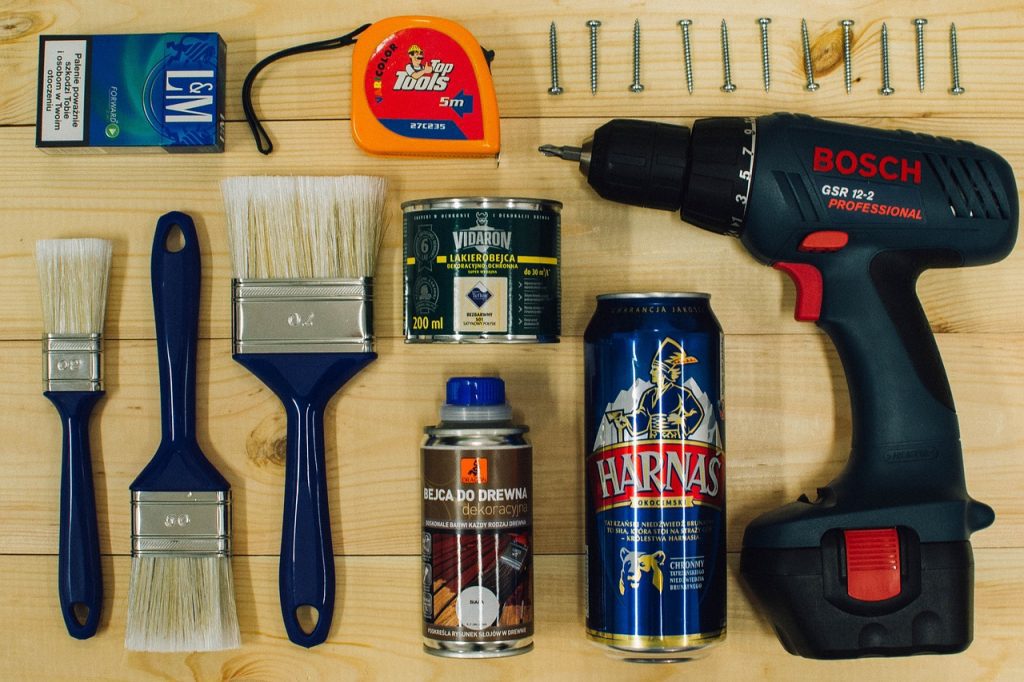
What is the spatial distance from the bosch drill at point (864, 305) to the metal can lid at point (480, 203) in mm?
66

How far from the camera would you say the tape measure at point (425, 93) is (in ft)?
Result: 3.01

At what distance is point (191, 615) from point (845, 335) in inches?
27.0

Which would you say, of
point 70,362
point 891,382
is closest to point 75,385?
point 70,362

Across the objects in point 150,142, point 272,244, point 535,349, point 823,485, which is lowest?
point 823,485

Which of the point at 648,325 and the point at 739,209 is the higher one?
the point at 739,209

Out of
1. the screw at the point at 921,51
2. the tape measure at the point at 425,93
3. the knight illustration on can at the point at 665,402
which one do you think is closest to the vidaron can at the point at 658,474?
the knight illustration on can at the point at 665,402

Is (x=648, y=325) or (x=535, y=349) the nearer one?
(x=648, y=325)

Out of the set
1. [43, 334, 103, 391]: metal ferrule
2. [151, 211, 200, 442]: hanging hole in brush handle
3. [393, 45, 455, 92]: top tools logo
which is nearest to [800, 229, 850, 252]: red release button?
[393, 45, 455, 92]: top tools logo

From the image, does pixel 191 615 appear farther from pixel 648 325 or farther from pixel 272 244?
pixel 648 325

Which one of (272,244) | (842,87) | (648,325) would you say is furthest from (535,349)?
(842,87)

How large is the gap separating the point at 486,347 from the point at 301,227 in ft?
0.72

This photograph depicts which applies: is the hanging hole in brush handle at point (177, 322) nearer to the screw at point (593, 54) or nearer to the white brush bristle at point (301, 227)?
the white brush bristle at point (301, 227)

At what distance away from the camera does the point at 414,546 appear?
0.93 m

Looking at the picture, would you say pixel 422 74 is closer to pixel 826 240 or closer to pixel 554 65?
pixel 554 65
